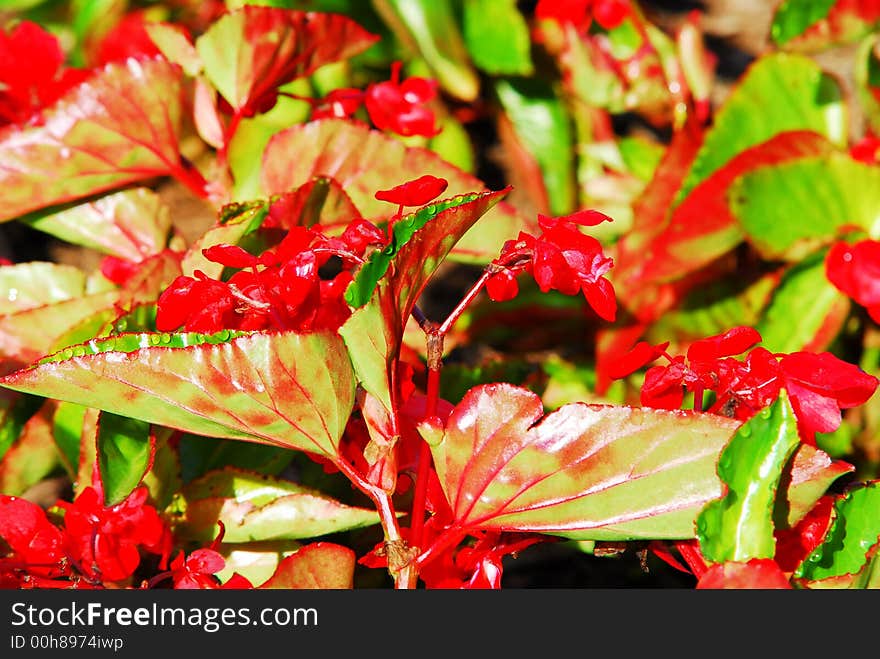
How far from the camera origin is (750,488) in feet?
1.73

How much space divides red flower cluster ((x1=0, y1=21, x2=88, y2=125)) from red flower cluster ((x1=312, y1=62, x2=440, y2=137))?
8.9 inches

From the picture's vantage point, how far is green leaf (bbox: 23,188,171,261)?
2.77ft

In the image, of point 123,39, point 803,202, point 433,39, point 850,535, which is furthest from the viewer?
point 123,39

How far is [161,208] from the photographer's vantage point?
2.79 ft

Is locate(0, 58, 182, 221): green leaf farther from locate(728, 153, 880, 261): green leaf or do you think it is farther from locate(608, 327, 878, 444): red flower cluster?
locate(728, 153, 880, 261): green leaf

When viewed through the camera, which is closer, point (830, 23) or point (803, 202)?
point (803, 202)

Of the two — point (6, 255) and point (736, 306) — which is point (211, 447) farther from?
point (6, 255)

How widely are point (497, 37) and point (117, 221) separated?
0.71 m

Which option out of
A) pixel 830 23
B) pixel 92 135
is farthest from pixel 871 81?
pixel 92 135

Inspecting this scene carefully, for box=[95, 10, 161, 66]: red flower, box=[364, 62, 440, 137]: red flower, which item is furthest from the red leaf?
box=[95, 10, 161, 66]: red flower

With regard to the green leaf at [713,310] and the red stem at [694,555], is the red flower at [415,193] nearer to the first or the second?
the red stem at [694,555]

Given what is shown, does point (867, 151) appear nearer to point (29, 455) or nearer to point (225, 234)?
point (225, 234)

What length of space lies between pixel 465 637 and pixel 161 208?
1.51ft

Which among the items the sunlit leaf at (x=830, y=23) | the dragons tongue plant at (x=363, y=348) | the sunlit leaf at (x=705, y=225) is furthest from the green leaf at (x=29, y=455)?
the sunlit leaf at (x=830, y=23)
